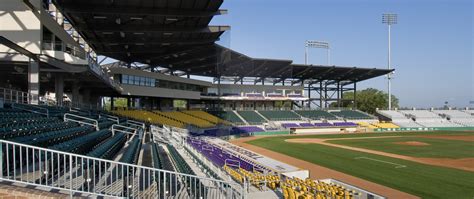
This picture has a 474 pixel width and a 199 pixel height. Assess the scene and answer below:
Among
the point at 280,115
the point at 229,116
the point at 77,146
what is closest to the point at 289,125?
the point at 280,115

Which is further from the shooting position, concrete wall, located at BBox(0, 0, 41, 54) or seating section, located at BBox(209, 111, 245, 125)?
seating section, located at BBox(209, 111, 245, 125)

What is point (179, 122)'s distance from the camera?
162 ft

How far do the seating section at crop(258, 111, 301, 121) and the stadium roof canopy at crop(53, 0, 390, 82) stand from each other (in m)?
12.9

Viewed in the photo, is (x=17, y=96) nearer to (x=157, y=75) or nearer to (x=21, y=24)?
(x=21, y=24)

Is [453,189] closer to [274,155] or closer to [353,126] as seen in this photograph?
[274,155]

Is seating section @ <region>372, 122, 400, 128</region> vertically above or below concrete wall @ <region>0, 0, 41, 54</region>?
below

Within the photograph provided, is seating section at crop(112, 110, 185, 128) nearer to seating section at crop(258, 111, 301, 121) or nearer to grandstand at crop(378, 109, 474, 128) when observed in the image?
seating section at crop(258, 111, 301, 121)

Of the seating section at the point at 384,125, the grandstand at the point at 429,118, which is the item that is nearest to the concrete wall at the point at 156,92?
the seating section at the point at 384,125

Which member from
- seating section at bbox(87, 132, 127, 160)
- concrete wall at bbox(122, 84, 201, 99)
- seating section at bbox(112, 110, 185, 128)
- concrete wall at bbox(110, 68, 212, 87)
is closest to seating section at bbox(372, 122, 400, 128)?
concrete wall at bbox(110, 68, 212, 87)

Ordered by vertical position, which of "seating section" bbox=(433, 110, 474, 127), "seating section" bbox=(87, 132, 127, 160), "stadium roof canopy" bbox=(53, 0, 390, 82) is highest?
"stadium roof canopy" bbox=(53, 0, 390, 82)

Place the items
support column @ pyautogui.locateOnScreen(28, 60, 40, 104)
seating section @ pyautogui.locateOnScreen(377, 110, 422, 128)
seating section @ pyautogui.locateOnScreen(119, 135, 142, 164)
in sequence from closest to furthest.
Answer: seating section @ pyautogui.locateOnScreen(119, 135, 142, 164)
support column @ pyautogui.locateOnScreen(28, 60, 40, 104)
seating section @ pyautogui.locateOnScreen(377, 110, 422, 128)

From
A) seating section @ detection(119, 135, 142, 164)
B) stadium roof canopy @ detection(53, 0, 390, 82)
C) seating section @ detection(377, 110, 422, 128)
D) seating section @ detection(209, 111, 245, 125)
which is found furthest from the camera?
seating section @ detection(377, 110, 422, 128)

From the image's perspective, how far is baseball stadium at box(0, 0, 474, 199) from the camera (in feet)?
26.4

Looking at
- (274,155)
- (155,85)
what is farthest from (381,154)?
(155,85)
